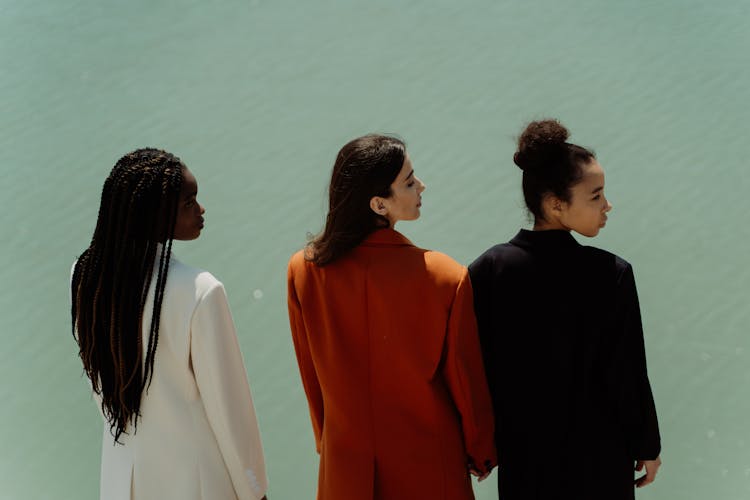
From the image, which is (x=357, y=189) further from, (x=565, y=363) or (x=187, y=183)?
(x=565, y=363)

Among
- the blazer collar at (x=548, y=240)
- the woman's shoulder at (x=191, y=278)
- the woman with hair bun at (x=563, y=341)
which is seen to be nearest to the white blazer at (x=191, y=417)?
the woman's shoulder at (x=191, y=278)

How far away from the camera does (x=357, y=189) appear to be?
6.91 feet

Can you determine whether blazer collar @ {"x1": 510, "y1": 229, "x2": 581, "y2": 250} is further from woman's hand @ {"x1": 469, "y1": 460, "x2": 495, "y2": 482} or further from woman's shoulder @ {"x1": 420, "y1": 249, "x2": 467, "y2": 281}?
woman's hand @ {"x1": 469, "y1": 460, "x2": 495, "y2": 482}

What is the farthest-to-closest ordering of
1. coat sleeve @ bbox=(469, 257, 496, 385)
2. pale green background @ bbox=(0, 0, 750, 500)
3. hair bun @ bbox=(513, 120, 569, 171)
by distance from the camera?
pale green background @ bbox=(0, 0, 750, 500) → coat sleeve @ bbox=(469, 257, 496, 385) → hair bun @ bbox=(513, 120, 569, 171)

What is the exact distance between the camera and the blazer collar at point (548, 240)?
2148 millimetres

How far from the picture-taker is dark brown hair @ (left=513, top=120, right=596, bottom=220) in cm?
208

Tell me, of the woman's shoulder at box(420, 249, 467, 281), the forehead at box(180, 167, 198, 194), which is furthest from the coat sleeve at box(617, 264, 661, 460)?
the forehead at box(180, 167, 198, 194)

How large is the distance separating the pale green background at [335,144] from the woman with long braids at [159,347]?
39.8 inches

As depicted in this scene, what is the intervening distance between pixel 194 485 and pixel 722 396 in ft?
5.90

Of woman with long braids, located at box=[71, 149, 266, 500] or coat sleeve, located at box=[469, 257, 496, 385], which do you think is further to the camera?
coat sleeve, located at box=[469, 257, 496, 385]

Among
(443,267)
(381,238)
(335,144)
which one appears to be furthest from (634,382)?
(335,144)

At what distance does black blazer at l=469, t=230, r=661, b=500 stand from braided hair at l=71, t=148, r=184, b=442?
0.73 meters

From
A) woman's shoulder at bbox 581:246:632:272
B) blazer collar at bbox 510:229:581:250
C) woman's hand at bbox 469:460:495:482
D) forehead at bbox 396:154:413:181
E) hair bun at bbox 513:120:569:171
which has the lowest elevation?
Answer: woman's hand at bbox 469:460:495:482

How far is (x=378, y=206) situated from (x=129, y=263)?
1.87 feet
